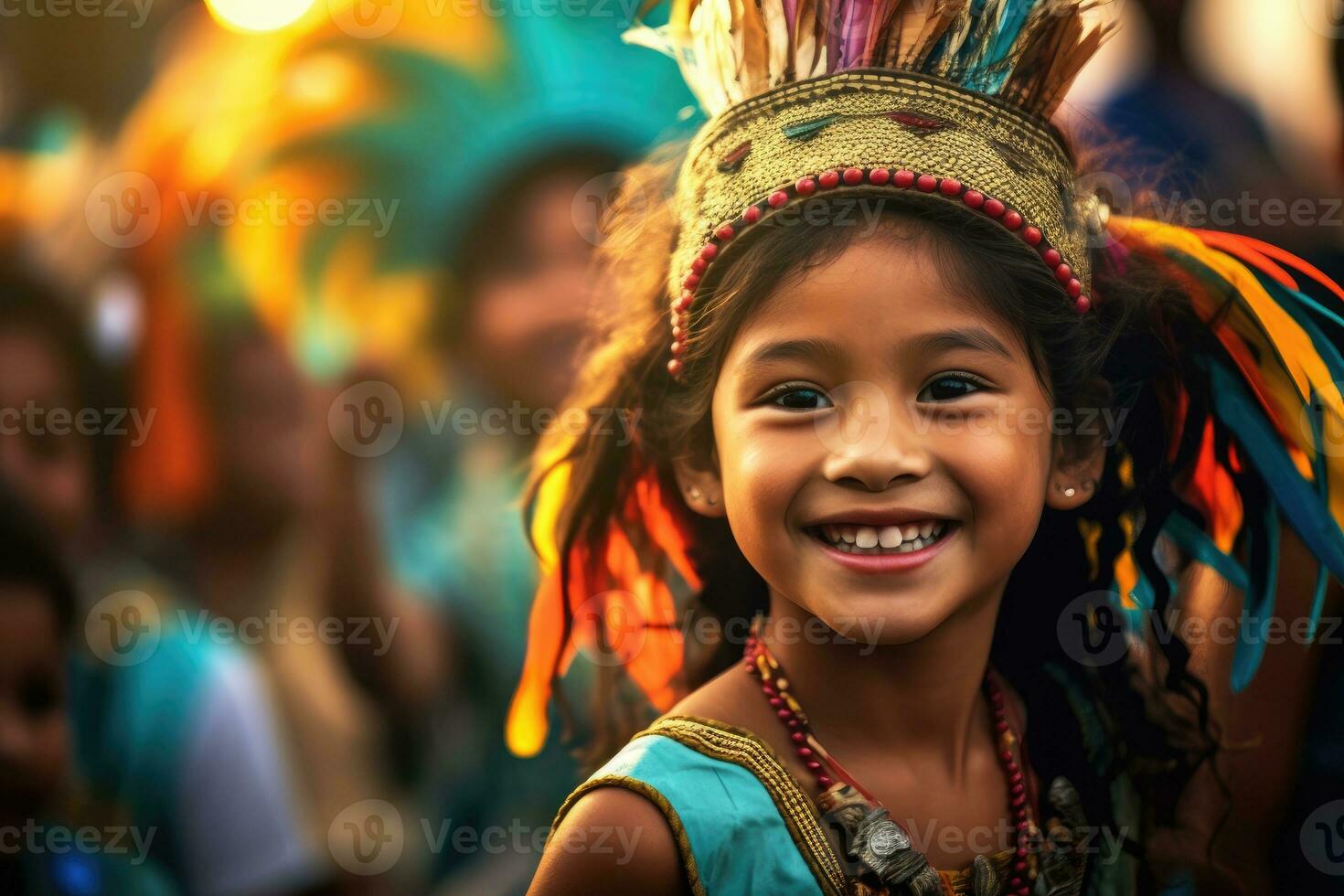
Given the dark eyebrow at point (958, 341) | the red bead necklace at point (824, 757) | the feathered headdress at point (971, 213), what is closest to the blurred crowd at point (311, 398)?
the feathered headdress at point (971, 213)

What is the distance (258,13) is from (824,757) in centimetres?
448

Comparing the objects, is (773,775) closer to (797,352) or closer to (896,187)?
(797,352)

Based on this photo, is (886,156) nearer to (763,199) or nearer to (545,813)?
(763,199)

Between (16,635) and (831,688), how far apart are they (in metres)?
1.76

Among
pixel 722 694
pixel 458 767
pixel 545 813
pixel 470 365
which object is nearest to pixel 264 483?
pixel 470 365

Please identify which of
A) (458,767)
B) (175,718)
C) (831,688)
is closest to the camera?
(831,688)

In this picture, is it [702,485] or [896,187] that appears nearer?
[896,187]

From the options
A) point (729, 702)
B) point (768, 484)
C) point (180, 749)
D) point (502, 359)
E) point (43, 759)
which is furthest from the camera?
point (502, 359)

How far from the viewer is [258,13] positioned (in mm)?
5273

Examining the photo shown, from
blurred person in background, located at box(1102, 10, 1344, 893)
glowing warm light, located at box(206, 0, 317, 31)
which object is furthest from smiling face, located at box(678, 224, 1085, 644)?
glowing warm light, located at box(206, 0, 317, 31)

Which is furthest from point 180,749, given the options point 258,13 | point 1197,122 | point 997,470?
point 258,13

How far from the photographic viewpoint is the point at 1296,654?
8.11 feet

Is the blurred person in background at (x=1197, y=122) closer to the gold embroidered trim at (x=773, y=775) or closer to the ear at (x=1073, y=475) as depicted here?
the ear at (x=1073, y=475)

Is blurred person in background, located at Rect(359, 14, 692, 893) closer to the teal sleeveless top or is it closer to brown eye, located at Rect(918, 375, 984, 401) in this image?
the teal sleeveless top
